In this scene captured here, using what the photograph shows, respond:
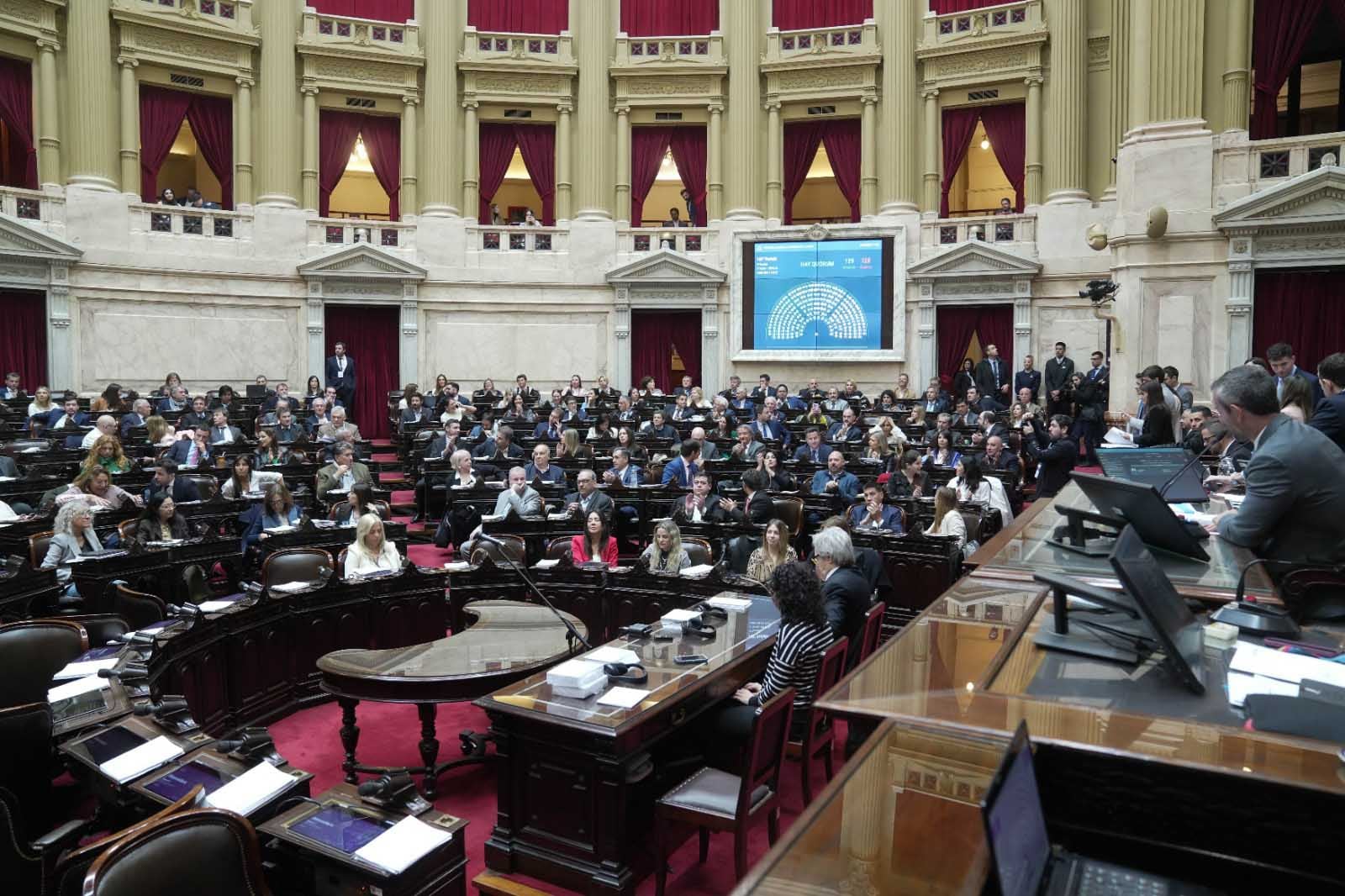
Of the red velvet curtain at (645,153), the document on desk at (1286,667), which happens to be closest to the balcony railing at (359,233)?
the red velvet curtain at (645,153)

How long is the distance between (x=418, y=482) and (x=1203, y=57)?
43.6 ft

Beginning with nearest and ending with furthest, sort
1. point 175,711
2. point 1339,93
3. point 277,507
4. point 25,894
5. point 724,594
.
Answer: point 25,894
point 175,711
point 724,594
point 277,507
point 1339,93

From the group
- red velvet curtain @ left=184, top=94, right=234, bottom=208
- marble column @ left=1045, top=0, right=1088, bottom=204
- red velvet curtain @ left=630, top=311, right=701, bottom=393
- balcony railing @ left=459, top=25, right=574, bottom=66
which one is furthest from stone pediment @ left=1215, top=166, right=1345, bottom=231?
red velvet curtain @ left=184, top=94, right=234, bottom=208

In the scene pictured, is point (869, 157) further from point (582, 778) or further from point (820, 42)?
point (582, 778)

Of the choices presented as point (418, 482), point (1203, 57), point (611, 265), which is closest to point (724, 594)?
point (418, 482)

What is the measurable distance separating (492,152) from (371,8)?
12.4 feet

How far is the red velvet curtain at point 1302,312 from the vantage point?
1402 cm

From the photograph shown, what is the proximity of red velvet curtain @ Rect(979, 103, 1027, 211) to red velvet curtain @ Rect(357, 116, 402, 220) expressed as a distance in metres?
12.5

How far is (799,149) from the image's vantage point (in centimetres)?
2119

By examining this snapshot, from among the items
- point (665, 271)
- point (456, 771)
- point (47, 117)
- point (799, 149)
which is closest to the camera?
point (456, 771)

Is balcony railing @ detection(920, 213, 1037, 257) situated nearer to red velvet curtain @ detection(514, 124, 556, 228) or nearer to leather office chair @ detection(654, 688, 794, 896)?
red velvet curtain @ detection(514, 124, 556, 228)

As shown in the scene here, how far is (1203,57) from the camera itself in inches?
575

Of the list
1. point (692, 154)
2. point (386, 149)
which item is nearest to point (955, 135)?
point (692, 154)

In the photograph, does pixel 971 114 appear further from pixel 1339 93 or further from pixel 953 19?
pixel 1339 93
